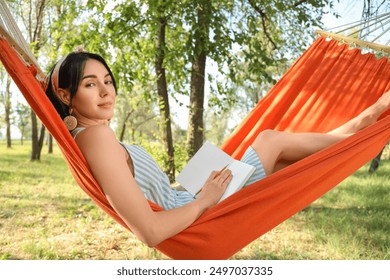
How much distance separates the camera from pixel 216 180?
5.64 ft

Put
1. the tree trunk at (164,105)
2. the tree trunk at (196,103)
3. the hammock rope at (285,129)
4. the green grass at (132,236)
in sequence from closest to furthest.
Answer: the hammock rope at (285,129) < the green grass at (132,236) < the tree trunk at (196,103) < the tree trunk at (164,105)

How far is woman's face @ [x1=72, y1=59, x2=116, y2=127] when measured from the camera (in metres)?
1.59

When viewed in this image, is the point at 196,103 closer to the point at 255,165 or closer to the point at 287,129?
the point at 287,129

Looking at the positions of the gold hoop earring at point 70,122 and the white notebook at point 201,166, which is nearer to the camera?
the gold hoop earring at point 70,122

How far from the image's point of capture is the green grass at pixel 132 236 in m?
3.18

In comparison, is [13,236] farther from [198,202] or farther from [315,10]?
[315,10]

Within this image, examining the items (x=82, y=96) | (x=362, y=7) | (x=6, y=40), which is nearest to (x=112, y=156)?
(x=82, y=96)

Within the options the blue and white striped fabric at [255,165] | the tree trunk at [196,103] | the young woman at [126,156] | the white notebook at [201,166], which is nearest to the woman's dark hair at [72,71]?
the young woman at [126,156]

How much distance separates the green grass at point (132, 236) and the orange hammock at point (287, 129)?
1.06 meters

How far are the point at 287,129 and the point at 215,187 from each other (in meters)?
1.04

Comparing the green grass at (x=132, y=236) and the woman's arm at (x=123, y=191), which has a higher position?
the woman's arm at (x=123, y=191)

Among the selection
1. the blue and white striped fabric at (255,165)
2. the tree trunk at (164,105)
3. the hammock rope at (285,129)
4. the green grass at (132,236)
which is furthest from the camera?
the tree trunk at (164,105)

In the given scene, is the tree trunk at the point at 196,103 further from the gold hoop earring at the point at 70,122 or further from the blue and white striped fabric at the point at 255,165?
the gold hoop earring at the point at 70,122

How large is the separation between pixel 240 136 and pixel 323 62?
0.78m
